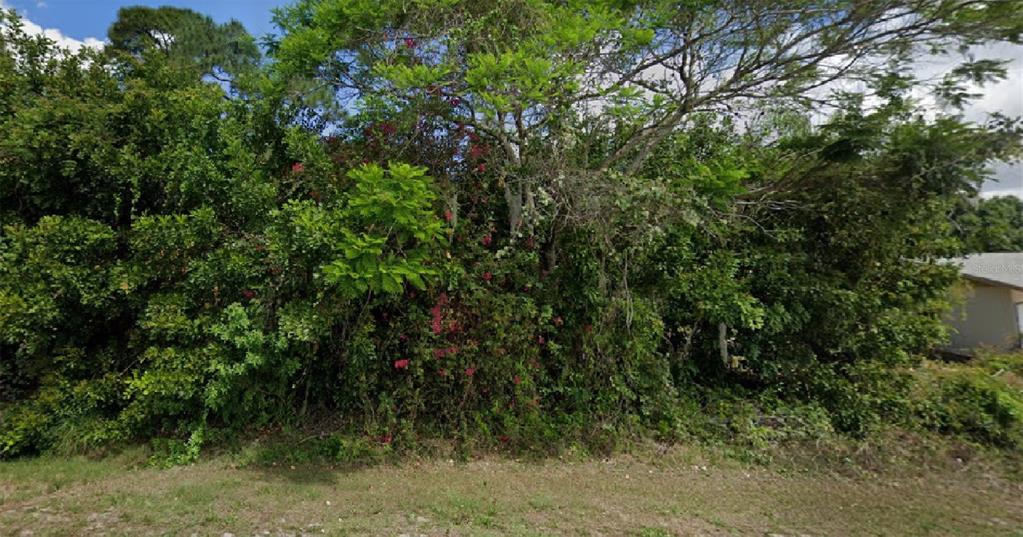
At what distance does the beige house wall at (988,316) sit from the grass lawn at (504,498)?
37.7 ft

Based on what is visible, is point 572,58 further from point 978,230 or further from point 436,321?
point 978,230

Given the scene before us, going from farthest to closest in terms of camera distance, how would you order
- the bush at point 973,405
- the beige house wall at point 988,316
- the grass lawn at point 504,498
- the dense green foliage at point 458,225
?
the beige house wall at point 988,316 < the bush at point 973,405 < the dense green foliage at point 458,225 < the grass lawn at point 504,498

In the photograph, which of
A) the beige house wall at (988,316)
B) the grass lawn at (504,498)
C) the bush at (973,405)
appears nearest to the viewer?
the grass lawn at (504,498)

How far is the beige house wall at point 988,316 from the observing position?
1478 cm

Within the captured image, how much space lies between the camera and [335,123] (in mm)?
7215

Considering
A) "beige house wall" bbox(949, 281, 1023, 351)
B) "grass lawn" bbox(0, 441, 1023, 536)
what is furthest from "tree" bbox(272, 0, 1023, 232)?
"beige house wall" bbox(949, 281, 1023, 351)

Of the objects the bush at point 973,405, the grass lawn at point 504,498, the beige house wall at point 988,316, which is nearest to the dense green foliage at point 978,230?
the bush at point 973,405

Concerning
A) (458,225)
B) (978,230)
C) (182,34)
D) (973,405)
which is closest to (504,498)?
(458,225)

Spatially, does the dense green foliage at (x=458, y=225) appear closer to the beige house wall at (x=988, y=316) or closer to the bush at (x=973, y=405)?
the bush at (x=973, y=405)

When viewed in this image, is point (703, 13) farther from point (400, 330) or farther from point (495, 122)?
point (400, 330)

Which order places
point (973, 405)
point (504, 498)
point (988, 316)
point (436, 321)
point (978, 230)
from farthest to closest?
point (988, 316)
point (978, 230)
point (973, 405)
point (436, 321)
point (504, 498)

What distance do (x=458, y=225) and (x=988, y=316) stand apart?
53.5 ft

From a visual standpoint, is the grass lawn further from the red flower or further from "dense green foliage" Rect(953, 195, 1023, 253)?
"dense green foliage" Rect(953, 195, 1023, 253)

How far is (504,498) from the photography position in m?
5.13
